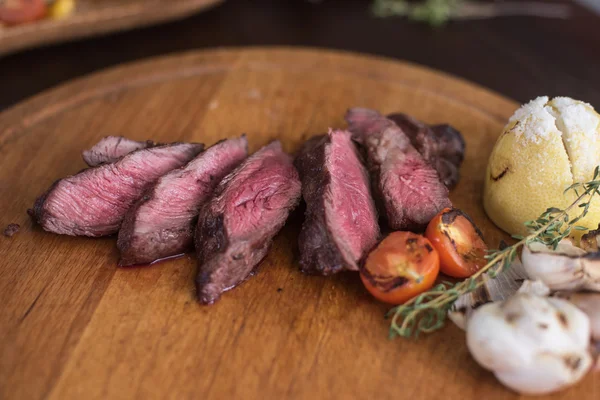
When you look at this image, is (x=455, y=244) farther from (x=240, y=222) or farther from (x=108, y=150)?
(x=108, y=150)

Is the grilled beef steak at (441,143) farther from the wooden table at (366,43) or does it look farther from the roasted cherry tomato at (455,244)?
the wooden table at (366,43)

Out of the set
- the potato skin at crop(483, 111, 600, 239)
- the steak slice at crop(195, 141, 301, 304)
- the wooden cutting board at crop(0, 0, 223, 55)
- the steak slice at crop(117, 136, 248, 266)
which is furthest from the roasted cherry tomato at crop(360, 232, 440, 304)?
the wooden cutting board at crop(0, 0, 223, 55)

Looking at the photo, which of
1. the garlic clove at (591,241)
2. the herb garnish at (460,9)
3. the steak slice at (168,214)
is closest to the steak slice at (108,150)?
the steak slice at (168,214)

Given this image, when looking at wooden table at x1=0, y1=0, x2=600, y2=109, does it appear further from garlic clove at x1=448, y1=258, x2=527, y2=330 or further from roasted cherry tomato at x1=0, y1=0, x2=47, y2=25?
garlic clove at x1=448, y1=258, x2=527, y2=330

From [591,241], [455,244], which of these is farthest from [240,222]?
[591,241]

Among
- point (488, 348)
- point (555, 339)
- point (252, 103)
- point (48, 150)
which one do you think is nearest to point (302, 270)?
point (488, 348)

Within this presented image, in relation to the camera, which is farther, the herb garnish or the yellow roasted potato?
the herb garnish
